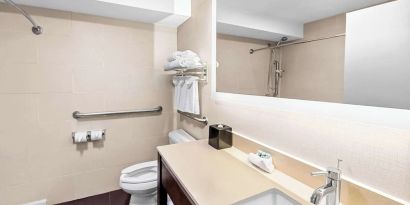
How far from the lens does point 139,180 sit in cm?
160

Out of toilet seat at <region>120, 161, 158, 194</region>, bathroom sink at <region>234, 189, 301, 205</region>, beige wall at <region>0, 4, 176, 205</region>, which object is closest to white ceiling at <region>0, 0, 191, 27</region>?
beige wall at <region>0, 4, 176, 205</region>

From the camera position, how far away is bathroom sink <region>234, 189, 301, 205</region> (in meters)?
0.76

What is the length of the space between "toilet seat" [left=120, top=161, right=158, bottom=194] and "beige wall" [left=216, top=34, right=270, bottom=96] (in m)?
0.97

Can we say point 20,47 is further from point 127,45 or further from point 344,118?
point 344,118

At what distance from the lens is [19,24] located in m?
1.60

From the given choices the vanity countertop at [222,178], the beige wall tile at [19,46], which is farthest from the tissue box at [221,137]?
the beige wall tile at [19,46]

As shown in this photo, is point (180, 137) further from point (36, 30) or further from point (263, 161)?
point (36, 30)

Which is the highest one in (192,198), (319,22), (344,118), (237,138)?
(319,22)

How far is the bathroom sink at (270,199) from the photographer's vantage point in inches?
30.0

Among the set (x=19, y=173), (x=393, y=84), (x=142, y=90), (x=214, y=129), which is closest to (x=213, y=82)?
(x=214, y=129)

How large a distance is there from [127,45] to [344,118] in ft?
6.44

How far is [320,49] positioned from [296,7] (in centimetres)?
28

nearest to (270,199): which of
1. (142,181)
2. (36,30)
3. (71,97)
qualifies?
(142,181)

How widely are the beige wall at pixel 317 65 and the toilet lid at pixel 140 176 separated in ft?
4.25
